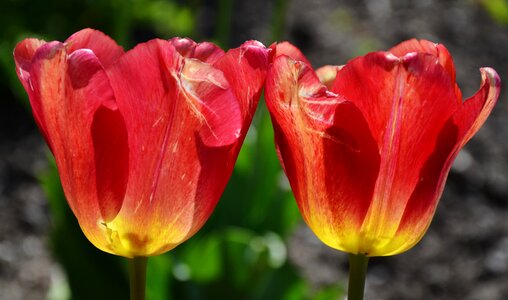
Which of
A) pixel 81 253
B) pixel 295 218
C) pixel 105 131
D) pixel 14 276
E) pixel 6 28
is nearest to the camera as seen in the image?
pixel 105 131

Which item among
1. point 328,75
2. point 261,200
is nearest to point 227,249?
point 261,200

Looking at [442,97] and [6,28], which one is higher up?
[442,97]

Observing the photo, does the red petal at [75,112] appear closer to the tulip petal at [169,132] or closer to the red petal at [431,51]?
the tulip petal at [169,132]

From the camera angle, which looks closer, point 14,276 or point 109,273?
point 109,273

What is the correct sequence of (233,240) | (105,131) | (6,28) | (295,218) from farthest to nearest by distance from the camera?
(6,28) < (295,218) < (233,240) < (105,131)

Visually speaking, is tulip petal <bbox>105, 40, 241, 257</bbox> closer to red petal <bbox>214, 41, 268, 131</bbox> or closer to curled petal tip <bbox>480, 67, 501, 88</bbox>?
red petal <bbox>214, 41, 268, 131</bbox>

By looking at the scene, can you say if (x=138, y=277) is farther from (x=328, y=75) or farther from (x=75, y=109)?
(x=328, y=75)

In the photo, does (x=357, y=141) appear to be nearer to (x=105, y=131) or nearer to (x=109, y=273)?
(x=105, y=131)

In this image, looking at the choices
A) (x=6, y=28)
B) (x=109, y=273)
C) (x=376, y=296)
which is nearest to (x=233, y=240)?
(x=109, y=273)
